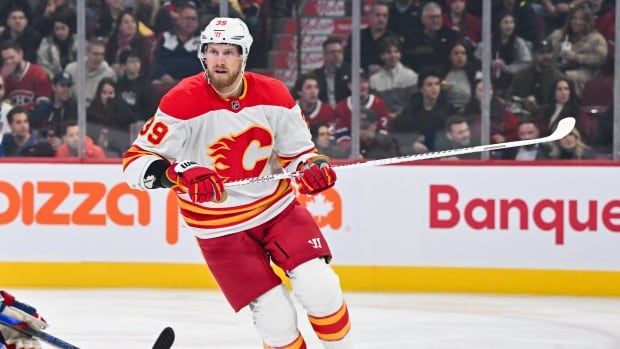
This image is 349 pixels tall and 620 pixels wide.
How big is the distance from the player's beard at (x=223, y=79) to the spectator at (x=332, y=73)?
2.98 m

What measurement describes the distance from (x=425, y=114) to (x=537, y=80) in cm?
56

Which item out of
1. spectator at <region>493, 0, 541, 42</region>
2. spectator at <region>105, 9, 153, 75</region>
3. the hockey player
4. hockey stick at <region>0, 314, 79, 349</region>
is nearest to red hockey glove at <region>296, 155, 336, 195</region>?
the hockey player

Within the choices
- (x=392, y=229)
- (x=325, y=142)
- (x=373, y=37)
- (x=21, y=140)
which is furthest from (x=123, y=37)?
(x=392, y=229)

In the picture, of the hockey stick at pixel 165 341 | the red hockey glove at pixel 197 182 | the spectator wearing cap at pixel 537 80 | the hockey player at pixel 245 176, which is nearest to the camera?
the red hockey glove at pixel 197 182

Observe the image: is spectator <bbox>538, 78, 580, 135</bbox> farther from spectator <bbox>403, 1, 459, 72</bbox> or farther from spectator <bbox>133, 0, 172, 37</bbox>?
spectator <bbox>133, 0, 172, 37</bbox>

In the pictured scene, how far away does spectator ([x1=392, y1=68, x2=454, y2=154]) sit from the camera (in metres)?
6.87

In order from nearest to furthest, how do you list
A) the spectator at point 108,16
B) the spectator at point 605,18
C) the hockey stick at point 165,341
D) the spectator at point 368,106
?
the hockey stick at point 165,341 → the spectator at point 605,18 → the spectator at point 368,106 → the spectator at point 108,16

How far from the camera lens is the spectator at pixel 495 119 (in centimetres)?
682

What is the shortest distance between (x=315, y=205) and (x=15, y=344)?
3232 millimetres

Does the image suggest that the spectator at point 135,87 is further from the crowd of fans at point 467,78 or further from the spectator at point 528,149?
the spectator at point 528,149

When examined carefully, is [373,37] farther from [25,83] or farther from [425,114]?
[25,83]

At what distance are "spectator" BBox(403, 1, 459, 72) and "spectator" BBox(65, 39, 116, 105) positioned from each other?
148 cm

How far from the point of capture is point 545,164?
6.81 metres

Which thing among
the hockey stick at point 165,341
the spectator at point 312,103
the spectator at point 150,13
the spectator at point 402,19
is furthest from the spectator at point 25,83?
the hockey stick at point 165,341
